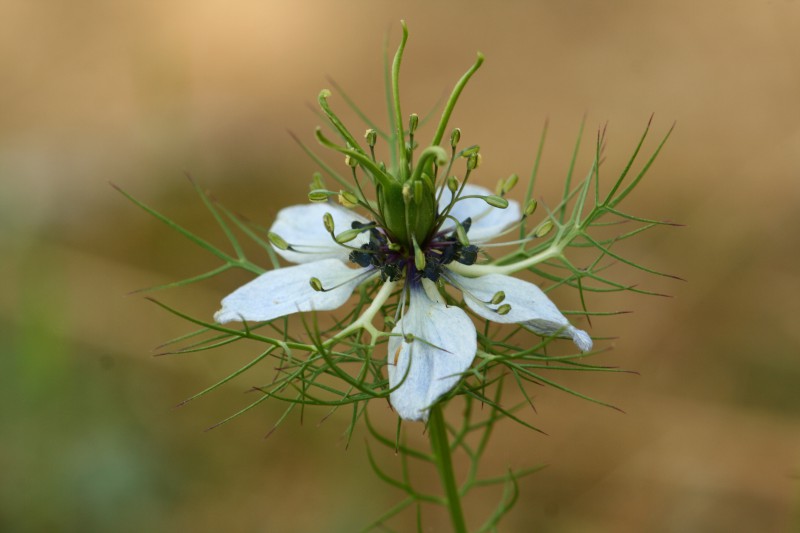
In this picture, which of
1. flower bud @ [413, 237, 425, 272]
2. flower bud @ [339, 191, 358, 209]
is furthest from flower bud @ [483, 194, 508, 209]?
flower bud @ [339, 191, 358, 209]

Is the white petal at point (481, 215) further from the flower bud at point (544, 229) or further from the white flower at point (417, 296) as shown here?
the flower bud at point (544, 229)

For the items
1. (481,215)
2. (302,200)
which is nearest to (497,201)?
(481,215)

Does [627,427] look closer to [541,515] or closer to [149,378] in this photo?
[541,515]

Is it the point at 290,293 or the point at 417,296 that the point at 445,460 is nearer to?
the point at 417,296

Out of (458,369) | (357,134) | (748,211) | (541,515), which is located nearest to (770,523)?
(541,515)

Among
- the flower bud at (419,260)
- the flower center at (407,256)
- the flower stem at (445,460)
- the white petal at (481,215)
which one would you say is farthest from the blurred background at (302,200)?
the flower bud at (419,260)

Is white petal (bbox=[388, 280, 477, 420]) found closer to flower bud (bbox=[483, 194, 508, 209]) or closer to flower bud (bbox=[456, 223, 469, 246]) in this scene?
flower bud (bbox=[456, 223, 469, 246])
